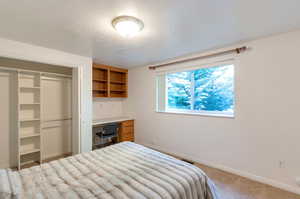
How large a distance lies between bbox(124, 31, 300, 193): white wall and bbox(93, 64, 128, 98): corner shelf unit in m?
2.28

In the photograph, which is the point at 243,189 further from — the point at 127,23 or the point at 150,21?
the point at 127,23

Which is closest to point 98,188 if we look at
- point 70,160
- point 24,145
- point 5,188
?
point 5,188

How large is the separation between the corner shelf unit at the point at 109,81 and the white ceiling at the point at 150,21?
128 centimetres

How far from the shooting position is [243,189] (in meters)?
2.02

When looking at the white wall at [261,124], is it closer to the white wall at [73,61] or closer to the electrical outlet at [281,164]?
the electrical outlet at [281,164]

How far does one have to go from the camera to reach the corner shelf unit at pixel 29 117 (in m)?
2.79

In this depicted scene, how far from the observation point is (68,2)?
1373mm

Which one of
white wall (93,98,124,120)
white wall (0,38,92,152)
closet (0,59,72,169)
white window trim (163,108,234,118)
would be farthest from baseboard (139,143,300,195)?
closet (0,59,72,169)

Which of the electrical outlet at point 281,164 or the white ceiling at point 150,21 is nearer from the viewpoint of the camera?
the white ceiling at point 150,21

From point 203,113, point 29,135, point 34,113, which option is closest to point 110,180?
point 203,113

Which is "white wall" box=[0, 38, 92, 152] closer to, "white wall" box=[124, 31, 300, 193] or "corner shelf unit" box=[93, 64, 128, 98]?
"corner shelf unit" box=[93, 64, 128, 98]

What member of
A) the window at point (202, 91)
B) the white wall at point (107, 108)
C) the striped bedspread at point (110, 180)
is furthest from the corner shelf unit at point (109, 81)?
the striped bedspread at point (110, 180)

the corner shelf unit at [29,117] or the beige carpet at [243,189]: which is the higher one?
the corner shelf unit at [29,117]

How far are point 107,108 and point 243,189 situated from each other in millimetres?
3519
